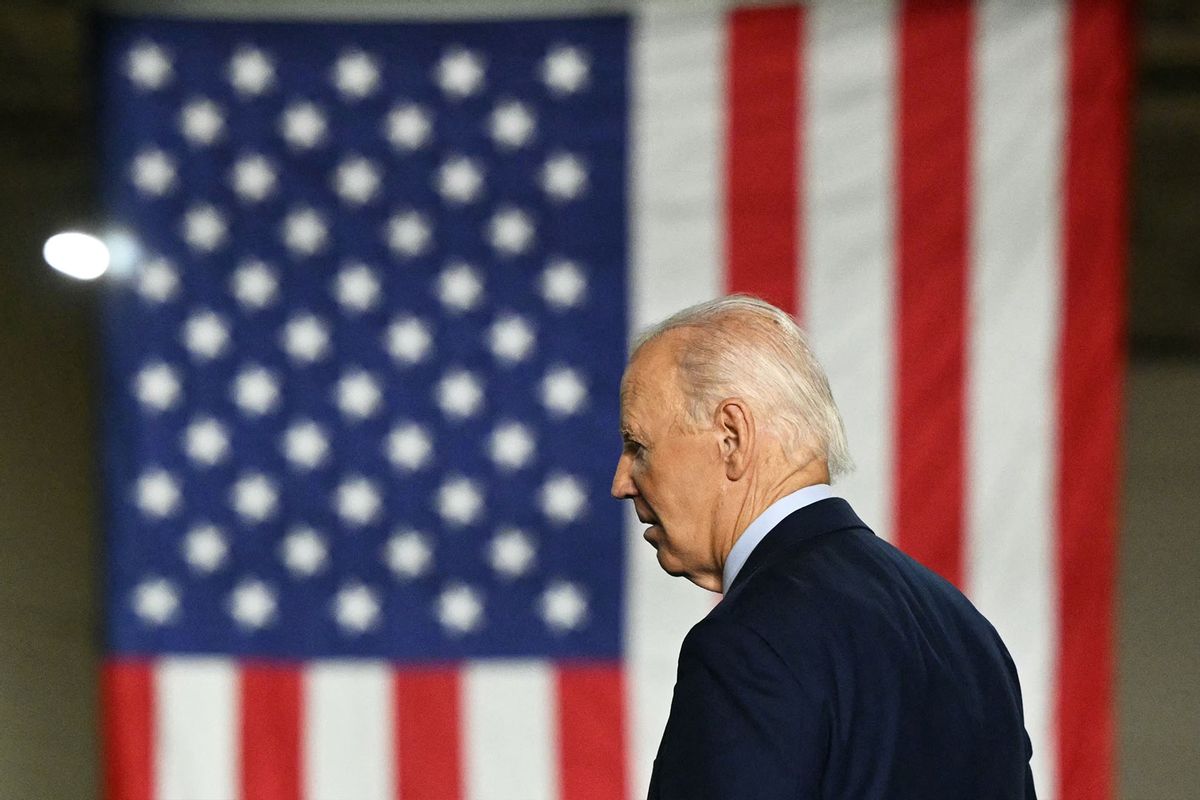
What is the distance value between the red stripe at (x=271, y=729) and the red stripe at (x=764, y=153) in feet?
4.30

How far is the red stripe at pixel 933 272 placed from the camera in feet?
9.00

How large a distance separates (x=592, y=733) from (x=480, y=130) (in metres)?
1.32

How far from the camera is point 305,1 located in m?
2.99

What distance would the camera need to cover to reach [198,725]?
292 cm

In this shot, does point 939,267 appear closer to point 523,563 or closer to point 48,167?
point 523,563

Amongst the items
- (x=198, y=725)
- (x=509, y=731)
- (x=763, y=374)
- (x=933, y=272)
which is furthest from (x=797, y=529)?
(x=198, y=725)

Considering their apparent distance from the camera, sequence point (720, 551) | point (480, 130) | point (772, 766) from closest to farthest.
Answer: point (772, 766) → point (720, 551) → point (480, 130)

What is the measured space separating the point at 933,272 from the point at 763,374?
63.2 inches

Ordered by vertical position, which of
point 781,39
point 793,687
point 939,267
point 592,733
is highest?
point 781,39

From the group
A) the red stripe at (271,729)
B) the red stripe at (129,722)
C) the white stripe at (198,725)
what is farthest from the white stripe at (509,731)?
the red stripe at (129,722)

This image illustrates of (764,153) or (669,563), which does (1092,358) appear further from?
(669,563)

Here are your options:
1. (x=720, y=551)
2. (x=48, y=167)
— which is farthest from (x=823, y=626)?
(x=48, y=167)

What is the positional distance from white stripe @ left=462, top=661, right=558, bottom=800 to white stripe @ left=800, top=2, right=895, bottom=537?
798 millimetres

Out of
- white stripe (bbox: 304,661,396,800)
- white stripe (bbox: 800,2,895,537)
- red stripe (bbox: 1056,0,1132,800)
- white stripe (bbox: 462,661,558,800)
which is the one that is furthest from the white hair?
white stripe (bbox: 304,661,396,800)
